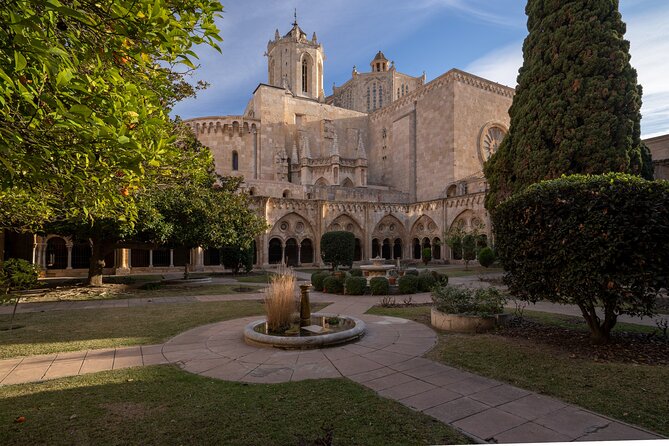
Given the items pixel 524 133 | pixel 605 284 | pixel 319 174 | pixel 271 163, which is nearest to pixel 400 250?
pixel 319 174

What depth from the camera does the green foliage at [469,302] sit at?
687cm

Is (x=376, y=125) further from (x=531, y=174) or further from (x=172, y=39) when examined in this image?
(x=172, y=39)

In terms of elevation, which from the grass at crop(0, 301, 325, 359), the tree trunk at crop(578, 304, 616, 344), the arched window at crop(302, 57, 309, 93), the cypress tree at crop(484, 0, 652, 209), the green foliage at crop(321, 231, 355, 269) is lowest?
the grass at crop(0, 301, 325, 359)

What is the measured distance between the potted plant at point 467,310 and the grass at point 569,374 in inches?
19.0

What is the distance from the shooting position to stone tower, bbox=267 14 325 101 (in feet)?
155

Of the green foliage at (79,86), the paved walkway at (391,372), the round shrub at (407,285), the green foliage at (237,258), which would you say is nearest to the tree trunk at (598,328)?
the paved walkway at (391,372)

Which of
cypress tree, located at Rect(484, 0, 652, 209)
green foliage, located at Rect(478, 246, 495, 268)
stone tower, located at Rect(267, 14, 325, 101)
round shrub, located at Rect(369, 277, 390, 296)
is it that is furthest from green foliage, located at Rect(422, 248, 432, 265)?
stone tower, located at Rect(267, 14, 325, 101)

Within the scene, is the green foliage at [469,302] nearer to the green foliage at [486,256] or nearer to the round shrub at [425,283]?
the round shrub at [425,283]

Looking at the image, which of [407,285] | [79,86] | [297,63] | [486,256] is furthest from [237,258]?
[297,63]

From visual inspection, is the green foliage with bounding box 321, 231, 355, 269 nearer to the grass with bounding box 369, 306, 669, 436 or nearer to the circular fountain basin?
the circular fountain basin

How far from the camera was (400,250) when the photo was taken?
3425 centimetres

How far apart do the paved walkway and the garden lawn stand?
30cm

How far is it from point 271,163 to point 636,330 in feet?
117

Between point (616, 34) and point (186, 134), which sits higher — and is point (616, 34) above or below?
above
